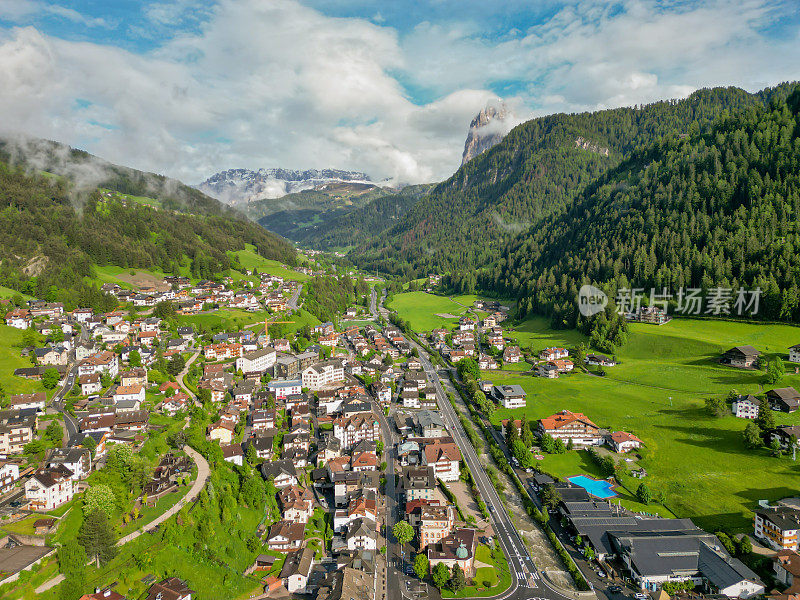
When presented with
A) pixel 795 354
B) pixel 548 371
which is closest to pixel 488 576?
pixel 548 371

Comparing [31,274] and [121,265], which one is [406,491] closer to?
[31,274]

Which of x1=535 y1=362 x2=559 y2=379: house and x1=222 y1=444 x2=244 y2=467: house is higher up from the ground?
x1=535 y1=362 x2=559 y2=379: house

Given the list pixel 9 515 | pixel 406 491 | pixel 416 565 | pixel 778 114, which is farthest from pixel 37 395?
pixel 778 114

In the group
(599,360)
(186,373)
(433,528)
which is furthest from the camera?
(599,360)

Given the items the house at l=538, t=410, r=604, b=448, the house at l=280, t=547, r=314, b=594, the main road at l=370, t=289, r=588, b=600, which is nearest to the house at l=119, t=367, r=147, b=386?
the house at l=280, t=547, r=314, b=594

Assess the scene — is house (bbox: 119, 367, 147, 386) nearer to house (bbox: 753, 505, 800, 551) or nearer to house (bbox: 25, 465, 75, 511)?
house (bbox: 25, 465, 75, 511)

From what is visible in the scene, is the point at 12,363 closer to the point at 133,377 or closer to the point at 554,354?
the point at 133,377

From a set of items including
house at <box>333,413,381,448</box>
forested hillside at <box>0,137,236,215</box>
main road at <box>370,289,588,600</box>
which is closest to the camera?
main road at <box>370,289,588,600</box>
